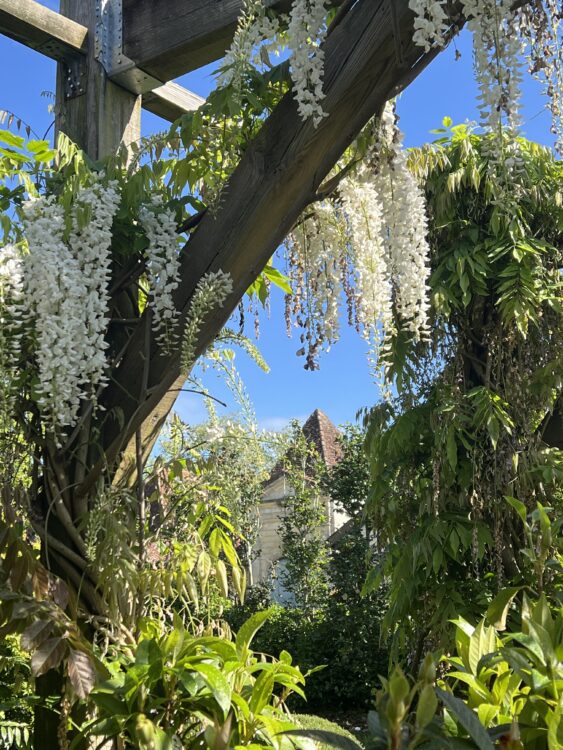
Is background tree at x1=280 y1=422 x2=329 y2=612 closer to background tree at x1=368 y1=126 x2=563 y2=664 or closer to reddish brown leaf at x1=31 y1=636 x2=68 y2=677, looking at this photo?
background tree at x1=368 y1=126 x2=563 y2=664

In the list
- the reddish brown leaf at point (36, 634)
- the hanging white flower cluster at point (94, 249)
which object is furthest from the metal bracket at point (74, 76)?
the reddish brown leaf at point (36, 634)

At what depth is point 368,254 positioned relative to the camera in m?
2.17

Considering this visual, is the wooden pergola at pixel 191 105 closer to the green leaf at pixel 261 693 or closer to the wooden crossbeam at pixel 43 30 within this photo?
the wooden crossbeam at pixel 43 30

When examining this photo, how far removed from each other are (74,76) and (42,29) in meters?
0.21

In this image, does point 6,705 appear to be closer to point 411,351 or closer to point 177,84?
point 177,84

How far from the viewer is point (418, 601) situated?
3742 millimetres

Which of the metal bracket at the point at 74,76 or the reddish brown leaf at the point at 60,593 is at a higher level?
the metal bracket at the point at 74,76

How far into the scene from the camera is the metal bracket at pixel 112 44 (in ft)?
7.85

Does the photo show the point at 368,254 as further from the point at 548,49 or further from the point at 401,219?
the point at 548,49

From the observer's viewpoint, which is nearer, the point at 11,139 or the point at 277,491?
the point at 11,139

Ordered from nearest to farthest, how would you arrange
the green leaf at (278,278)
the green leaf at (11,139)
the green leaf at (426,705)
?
1. the green leaf at (426,705)
2. the green leaf at (11,139)
3. the green leaf at (278,278)

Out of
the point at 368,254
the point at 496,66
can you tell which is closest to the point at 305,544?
the point at 368,254

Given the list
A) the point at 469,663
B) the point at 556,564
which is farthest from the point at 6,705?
the point at 556,564

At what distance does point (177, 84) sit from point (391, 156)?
114cm
